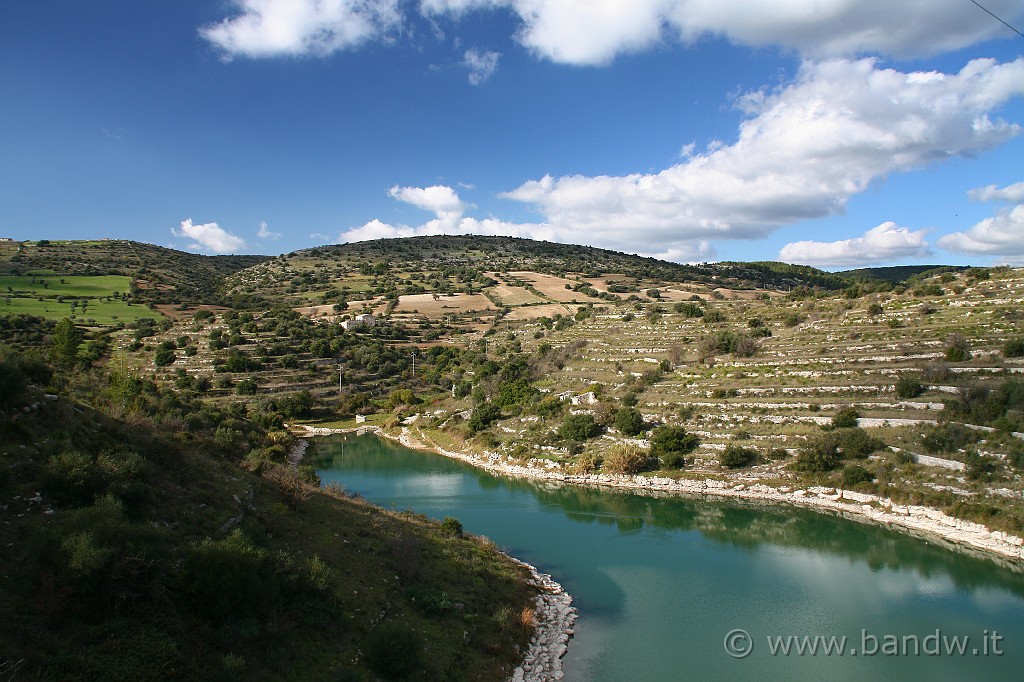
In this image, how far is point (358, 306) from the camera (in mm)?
78500

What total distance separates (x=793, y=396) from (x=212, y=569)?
2917 cm

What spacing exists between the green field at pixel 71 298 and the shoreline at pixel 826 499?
158 ft

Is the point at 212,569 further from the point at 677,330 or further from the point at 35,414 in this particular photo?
the point at 677,330

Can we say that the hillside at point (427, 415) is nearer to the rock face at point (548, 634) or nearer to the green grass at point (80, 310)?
the rock face at point (548, 634)

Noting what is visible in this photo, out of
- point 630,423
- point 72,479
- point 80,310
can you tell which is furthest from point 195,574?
point 80,310

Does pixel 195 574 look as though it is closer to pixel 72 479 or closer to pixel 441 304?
pixel 72 479

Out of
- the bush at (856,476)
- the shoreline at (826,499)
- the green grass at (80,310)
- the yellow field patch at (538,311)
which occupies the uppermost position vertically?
the yellow field patch at (538,311)

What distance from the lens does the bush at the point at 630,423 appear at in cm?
3102

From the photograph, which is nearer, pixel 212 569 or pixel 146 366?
pixel 212 569

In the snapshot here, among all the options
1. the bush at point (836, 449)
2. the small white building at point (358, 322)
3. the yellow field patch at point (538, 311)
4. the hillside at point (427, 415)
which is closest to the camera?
the hillside at point (427, 415)

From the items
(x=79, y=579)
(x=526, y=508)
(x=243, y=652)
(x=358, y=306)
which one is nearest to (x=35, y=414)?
(x=79, y=579)

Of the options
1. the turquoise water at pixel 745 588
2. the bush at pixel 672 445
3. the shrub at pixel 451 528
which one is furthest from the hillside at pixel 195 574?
the bush at pixel 672 445

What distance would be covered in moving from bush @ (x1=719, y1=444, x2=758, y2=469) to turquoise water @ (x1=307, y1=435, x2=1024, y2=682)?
240 centimetres

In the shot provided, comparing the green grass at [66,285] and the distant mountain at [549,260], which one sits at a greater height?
the distant mountain at [549,260]
